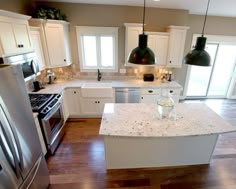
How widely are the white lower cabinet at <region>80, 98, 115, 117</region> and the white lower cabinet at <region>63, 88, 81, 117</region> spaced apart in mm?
133

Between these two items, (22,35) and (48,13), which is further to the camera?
(48,13)

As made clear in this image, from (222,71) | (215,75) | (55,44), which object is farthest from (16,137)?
(222,71)

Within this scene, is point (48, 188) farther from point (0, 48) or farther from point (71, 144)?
point (0, 48)

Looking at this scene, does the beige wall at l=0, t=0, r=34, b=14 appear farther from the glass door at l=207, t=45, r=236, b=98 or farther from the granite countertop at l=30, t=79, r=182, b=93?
the glass door at l=207, t=45, r=236, b=98

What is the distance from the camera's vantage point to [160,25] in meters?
3.90

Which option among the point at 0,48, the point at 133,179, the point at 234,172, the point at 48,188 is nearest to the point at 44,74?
the point at 0,48

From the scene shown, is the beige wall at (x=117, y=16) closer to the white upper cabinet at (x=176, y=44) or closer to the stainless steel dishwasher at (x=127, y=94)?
the white upper cabinet at (x=176, y=44)

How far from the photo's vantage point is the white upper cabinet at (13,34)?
2.00 m

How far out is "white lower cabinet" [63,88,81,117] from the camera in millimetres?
3637

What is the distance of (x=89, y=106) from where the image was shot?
12.5 feet

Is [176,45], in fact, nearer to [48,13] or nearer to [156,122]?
[156,122]

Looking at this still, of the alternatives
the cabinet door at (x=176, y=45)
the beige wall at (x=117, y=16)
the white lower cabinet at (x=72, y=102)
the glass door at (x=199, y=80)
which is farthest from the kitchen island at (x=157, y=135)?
the glass door at (x=199, y=80)

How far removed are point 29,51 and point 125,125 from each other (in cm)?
217

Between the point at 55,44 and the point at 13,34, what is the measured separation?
1.22 m
